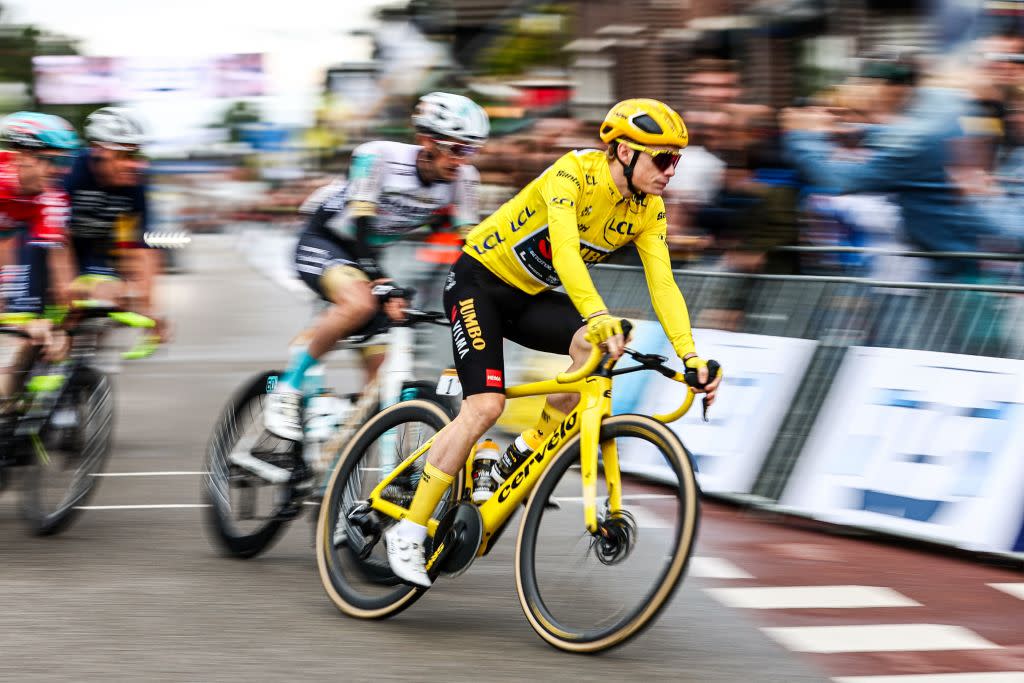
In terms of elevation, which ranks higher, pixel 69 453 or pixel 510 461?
pixel 510 461

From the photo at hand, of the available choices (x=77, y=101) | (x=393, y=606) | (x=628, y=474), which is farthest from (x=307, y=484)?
(x=77, y=101)

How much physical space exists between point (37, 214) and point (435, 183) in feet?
7.60

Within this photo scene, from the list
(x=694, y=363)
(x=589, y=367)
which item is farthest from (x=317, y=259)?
(x=694, y=363)

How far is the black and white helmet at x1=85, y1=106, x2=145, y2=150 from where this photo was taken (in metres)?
8.41

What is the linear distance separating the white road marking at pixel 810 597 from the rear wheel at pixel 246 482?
2.02 metres

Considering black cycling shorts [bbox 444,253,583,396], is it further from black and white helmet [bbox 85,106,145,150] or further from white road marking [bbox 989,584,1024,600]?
black and white helmet [bbox 85,106,145,150]

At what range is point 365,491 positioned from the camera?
20.2ft

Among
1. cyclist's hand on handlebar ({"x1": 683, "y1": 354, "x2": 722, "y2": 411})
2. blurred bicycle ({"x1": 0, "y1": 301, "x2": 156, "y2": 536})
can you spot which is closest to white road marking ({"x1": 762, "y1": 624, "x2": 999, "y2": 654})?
cyclist's hand on handlebar ({"x1": 683, "y1": 354, "x2": 722, "y2": 411})

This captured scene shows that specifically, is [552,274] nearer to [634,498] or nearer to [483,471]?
[483,471]

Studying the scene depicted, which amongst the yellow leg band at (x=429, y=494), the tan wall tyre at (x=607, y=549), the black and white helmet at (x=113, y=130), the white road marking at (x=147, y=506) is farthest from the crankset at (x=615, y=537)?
the black and white helmet at (x=113, y=130)

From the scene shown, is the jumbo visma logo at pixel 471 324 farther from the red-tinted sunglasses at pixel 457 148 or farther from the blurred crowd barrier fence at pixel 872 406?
the blurred crowd barrier fence at pixel 872 406

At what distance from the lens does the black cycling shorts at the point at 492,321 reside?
5.68m

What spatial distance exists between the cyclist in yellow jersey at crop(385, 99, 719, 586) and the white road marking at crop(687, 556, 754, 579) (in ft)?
5.10

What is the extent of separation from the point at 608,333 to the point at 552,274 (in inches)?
30.0
